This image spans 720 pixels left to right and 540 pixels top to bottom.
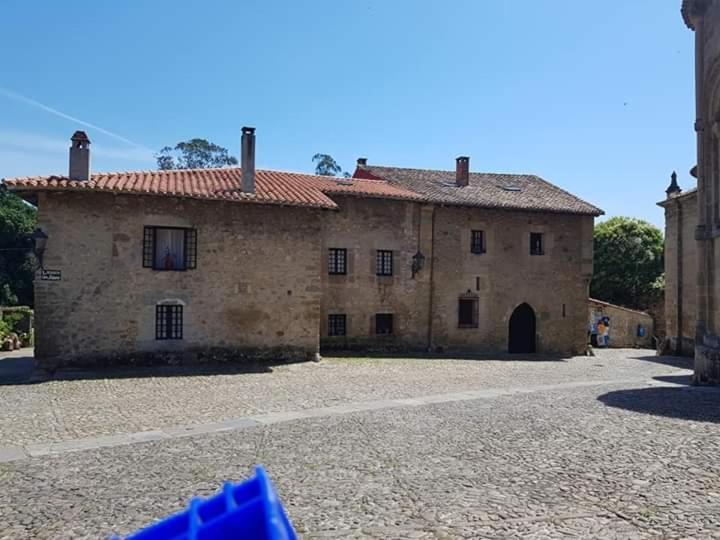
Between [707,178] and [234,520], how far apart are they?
55.8 ft

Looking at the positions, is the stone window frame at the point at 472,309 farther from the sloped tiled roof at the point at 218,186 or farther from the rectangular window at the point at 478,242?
the sloped tiled roof at the point at 218,186

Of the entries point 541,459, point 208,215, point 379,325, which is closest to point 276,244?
point 208,215

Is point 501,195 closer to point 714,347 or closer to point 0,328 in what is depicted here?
point 714,347

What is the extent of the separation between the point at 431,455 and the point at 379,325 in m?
15.6

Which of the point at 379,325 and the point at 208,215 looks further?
the point at 379,325

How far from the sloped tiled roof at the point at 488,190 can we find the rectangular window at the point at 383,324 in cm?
500

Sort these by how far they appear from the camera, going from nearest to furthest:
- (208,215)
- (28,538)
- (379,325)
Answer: (28,538), (208,215), (379,325)

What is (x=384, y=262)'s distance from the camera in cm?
2327

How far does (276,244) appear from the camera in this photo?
60.8 ft

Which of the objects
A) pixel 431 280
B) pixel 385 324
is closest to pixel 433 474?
pixel 385 324

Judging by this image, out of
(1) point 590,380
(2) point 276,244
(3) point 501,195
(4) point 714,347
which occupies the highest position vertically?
A: (3) point 501,195

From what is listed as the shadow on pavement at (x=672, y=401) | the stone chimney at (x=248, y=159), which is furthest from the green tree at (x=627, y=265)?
the stone chimney at (x=248, y=159)

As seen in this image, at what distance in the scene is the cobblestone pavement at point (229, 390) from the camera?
32.6 feet

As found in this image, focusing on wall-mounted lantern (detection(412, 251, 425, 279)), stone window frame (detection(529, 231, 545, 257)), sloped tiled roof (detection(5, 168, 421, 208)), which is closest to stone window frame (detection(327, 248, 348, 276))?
sloped tiled roof (detection(5, 168, 421, 208))
